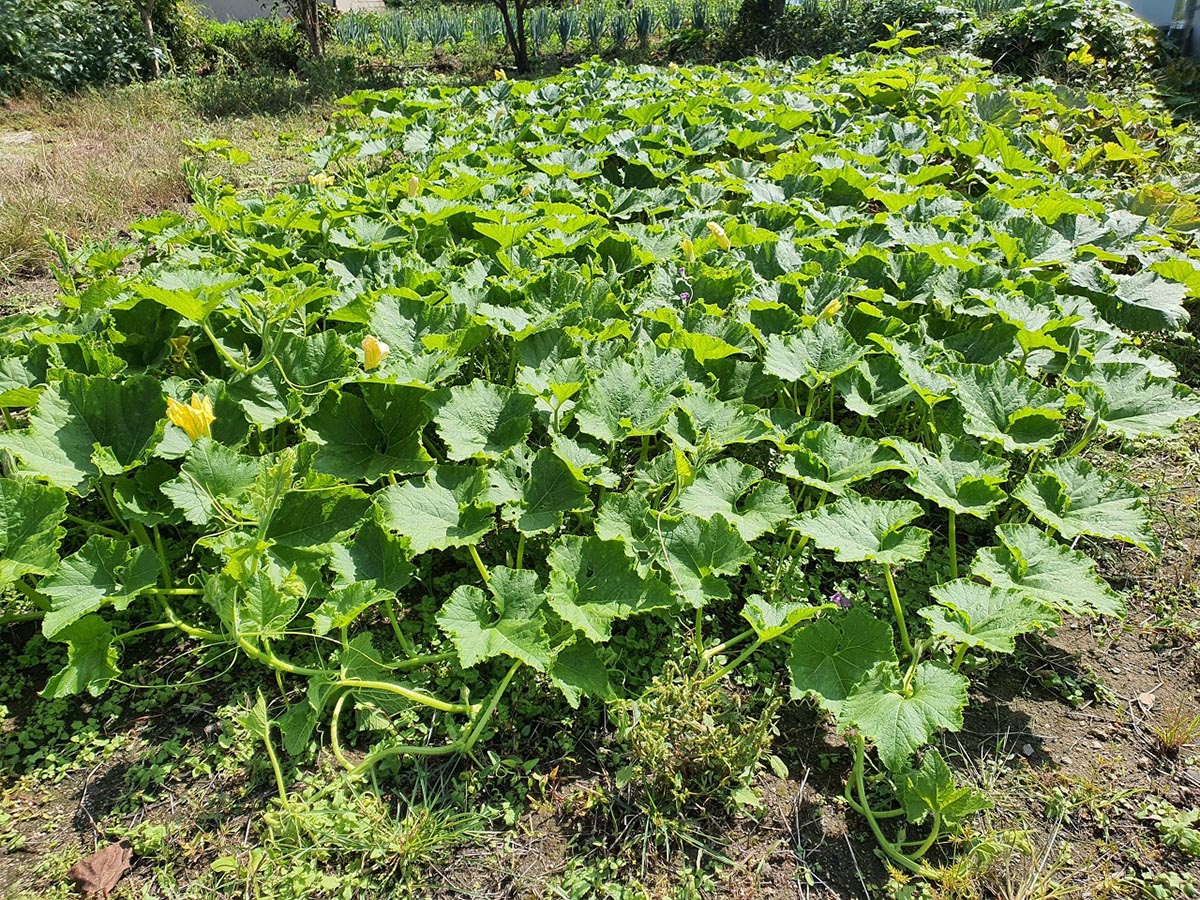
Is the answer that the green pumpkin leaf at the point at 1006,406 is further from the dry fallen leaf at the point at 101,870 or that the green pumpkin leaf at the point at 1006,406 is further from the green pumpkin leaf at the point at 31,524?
the green pumpkin leaf at the point at 31,524

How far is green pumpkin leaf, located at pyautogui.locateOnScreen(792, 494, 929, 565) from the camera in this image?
2115mm

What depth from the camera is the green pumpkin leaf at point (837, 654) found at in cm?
197

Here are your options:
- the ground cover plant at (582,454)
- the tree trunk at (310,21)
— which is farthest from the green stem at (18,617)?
the tree trunk at (310,21)

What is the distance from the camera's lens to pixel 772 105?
619 cm

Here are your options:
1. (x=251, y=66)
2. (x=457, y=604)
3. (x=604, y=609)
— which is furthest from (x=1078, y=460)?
(x=251, y=66)

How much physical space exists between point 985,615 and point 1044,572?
272 millimetres

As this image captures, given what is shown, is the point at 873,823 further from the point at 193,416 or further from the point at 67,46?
the point at 67,46

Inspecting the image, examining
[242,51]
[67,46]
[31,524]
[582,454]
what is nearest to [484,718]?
[582,454]

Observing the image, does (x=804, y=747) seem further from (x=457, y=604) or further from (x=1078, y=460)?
(x=1078, y=460)

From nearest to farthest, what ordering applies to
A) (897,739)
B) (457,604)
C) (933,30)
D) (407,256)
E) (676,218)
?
(897,739)
(457,604)
(407,256)
(676,218)
(933,30)

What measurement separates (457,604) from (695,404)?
1.06 metres

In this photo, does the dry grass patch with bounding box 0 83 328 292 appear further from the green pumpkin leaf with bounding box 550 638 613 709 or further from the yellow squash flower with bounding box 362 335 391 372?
the green pumpkin leaf with bounding box 550 638 613 709

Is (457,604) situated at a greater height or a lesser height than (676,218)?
lesser

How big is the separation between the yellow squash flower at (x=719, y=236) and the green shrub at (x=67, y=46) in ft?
35.3
